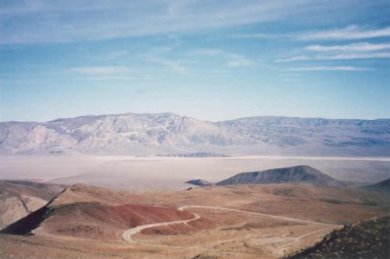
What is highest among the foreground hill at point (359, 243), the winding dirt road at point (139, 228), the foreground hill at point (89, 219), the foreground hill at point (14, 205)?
the foreground hill at point (359, 243)

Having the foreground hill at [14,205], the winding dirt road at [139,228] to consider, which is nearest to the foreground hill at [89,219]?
the winding dirt road at [139,228]

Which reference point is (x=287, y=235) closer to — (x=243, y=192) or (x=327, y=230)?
(x=327, y=230)

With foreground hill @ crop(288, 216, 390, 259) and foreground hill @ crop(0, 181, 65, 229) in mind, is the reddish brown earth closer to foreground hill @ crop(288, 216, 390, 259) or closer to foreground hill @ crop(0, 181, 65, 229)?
foreground hill @ crop(288, 216, 390, 259)

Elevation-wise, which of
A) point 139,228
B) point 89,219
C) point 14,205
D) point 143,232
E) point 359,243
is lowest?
point 14,205

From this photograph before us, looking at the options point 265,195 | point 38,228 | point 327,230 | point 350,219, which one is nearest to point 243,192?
point 265,195

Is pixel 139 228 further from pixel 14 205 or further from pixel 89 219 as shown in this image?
pixel 14 205

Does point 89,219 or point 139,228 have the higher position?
point 89,219

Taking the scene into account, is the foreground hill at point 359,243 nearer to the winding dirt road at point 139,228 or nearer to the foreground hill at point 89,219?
the winding dirt road at point 139,228

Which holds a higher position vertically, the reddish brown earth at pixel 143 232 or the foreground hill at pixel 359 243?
the foreground hill at pixel 359 243

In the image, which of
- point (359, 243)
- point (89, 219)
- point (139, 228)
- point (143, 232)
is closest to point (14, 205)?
point (89, 219)
